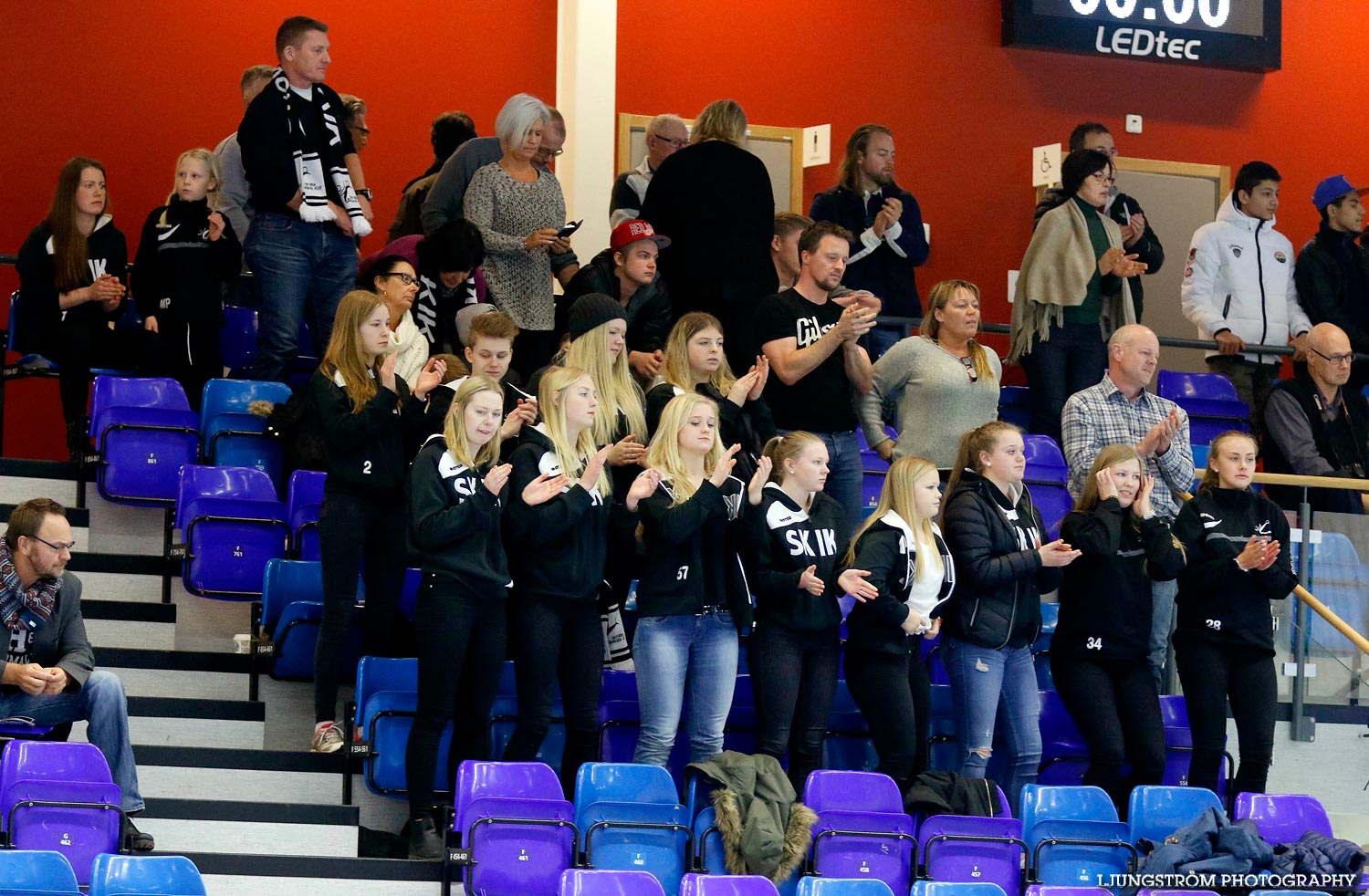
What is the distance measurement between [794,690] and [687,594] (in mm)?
465

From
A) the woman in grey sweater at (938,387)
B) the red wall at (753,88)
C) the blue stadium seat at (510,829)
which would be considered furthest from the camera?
the red wall at (753,88)

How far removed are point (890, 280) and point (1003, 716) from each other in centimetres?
316

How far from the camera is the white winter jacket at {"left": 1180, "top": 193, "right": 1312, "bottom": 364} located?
913 centimetres

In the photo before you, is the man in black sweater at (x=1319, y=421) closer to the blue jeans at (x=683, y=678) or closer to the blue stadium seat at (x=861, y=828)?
the blue stadium seat at (x=861, y=828)

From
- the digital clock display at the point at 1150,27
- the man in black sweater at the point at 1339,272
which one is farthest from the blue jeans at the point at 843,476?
the digital clock display at the point at 1150,27

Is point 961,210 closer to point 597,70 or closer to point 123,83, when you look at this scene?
point 597,70

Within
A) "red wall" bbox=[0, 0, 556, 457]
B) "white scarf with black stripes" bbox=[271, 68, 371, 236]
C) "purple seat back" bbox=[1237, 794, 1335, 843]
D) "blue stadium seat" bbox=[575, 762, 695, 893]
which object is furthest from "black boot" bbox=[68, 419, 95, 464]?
"purple seat back" bbox=[1237, 794, 1335, 843]

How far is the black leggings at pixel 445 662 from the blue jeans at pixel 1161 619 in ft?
8.00

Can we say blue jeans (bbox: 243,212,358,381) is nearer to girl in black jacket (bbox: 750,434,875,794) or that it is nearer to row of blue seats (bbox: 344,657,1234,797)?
row of blue seats (bbox: 344,657,1234,797)

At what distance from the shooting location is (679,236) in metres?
7.30

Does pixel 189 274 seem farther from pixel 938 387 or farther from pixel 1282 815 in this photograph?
pixel 1282 815

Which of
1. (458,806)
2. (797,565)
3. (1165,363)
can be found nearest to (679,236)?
(797,565)

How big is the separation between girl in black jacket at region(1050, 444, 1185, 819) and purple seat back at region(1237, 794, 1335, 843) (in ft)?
1.04

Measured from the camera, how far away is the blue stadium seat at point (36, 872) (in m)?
4.49
